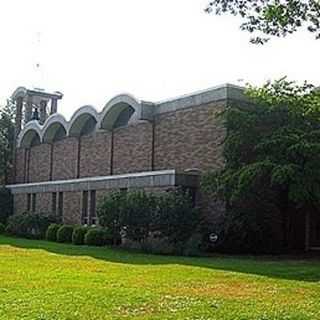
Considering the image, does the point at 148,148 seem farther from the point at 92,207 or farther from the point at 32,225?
the point at 32,225

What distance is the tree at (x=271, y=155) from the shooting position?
25359 millimetres

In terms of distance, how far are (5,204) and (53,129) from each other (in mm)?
6213

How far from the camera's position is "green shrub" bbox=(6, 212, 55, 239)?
38000 mm

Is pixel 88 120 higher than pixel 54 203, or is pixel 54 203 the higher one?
pixel 88 120

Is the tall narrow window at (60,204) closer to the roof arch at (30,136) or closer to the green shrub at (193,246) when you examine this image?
the roof arch at (30,136)

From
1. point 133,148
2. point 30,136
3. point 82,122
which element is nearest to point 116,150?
point 133,148

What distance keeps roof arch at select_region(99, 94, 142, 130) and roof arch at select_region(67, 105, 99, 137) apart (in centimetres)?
198

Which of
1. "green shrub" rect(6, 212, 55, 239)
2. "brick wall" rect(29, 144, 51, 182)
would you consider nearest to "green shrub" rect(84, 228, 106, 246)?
"green shrub" rect(6, 212, 55, 239)

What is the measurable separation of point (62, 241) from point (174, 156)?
7.11 meters

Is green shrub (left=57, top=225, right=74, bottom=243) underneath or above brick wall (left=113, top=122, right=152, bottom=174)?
underneath

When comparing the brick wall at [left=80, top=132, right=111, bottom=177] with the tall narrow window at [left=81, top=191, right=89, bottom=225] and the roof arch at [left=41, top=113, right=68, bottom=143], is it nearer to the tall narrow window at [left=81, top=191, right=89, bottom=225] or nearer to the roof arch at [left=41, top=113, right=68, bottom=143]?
the tall narrow window at [left=81, top=191, right=89, bottom=225]

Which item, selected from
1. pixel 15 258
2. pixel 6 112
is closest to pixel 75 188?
pixel 15 258

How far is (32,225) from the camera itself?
3834 cm

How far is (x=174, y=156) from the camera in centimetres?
3422
